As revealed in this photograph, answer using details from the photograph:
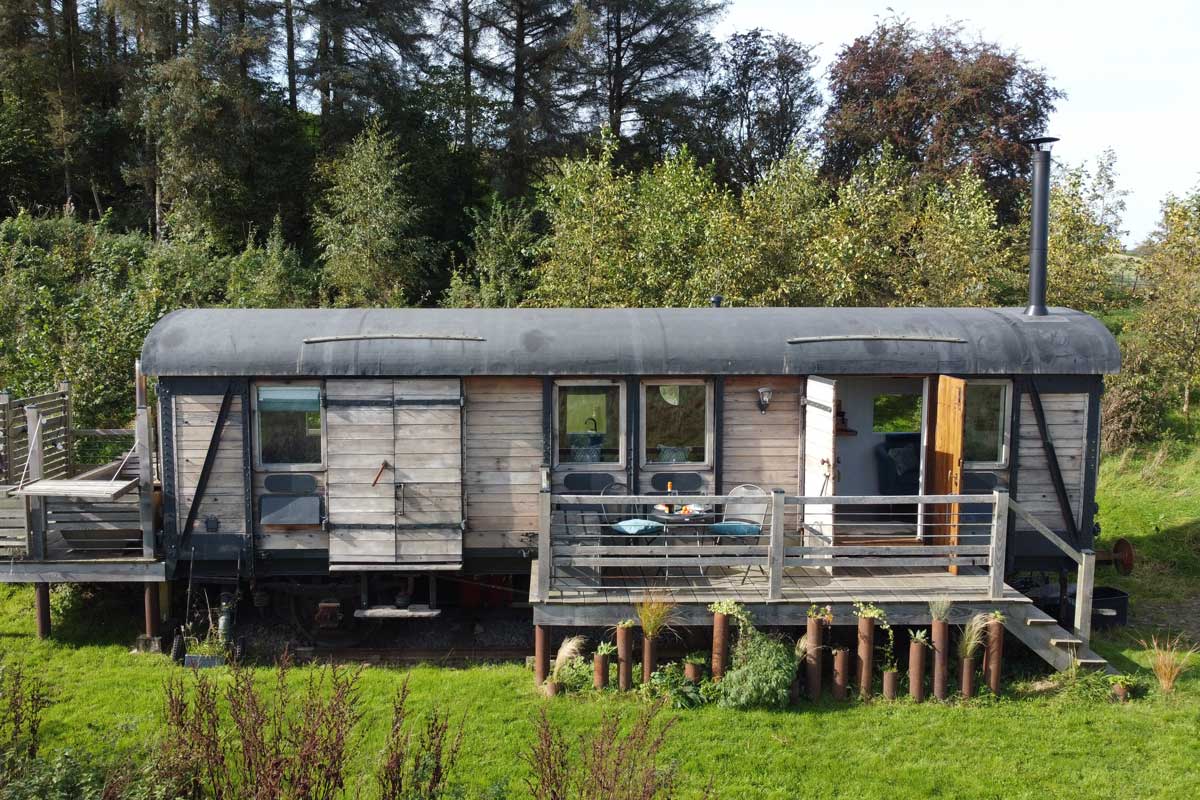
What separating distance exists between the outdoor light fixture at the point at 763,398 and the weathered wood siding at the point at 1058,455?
3.04 meters

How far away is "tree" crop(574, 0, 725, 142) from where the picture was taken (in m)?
31.2

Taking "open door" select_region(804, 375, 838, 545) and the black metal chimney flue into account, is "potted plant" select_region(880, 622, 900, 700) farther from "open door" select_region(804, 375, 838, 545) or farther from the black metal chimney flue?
the black metal chimney flue

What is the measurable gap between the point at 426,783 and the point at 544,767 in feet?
3.74

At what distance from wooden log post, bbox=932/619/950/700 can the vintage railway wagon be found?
923 mm

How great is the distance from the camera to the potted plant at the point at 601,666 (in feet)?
31.7

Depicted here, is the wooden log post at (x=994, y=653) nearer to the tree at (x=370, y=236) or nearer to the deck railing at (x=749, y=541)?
the deck railing at (x=749, y=541)

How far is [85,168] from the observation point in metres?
30.5

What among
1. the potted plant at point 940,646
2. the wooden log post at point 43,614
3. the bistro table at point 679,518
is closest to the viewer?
the potted plant at point 940,646

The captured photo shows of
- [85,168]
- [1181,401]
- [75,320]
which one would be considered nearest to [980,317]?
[1181,401]

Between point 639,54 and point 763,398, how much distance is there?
2380 cm

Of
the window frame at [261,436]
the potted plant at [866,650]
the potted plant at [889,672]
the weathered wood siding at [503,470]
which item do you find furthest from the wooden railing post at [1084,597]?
the window frame at [261,436]

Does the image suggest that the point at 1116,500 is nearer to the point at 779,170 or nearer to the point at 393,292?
the point at 779,170

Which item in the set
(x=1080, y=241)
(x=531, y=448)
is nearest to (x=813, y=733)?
(x=531, y=448)

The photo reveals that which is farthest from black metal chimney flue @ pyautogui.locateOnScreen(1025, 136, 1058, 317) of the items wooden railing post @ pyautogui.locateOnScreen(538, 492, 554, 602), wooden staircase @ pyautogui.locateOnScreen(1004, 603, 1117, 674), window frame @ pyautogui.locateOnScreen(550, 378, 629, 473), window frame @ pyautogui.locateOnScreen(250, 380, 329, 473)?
window frame @ pyautogui.locateOnScreen(250, 380, 329, 473)
